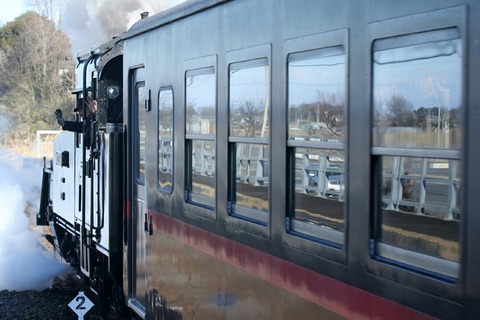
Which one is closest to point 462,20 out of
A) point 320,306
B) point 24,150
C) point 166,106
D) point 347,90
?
point 347,90

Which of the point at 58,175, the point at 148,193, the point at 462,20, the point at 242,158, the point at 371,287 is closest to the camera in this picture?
the point at 462,20

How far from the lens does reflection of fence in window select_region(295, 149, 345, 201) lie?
11.4 ft

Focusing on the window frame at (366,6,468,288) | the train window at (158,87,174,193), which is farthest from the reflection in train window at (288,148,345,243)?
the train window at (158,87,174,193)

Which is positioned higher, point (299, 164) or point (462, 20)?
point (462, 20)

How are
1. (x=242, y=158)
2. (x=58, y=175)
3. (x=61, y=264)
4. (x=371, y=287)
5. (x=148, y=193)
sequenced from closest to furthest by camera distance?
1. (x=371, y=287)
2. (x=242, y=158)
3. (x=148, y=193)
4. (x=58, y=175)
5. (x=61, y=264)

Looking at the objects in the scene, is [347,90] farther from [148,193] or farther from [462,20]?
[148,193]

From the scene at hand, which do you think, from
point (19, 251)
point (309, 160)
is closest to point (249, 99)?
point (309, 160)

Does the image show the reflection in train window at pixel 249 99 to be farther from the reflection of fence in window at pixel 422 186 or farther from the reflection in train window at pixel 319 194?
the reflection of fence in window at pixel 422 186

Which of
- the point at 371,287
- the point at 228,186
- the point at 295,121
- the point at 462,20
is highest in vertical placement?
the point at 462,20

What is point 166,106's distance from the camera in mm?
5852

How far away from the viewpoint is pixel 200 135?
5.09m

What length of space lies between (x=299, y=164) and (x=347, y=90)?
0.60 metres

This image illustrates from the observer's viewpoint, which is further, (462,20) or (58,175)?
(58,175)

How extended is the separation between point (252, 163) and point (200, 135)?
2.74 ft
